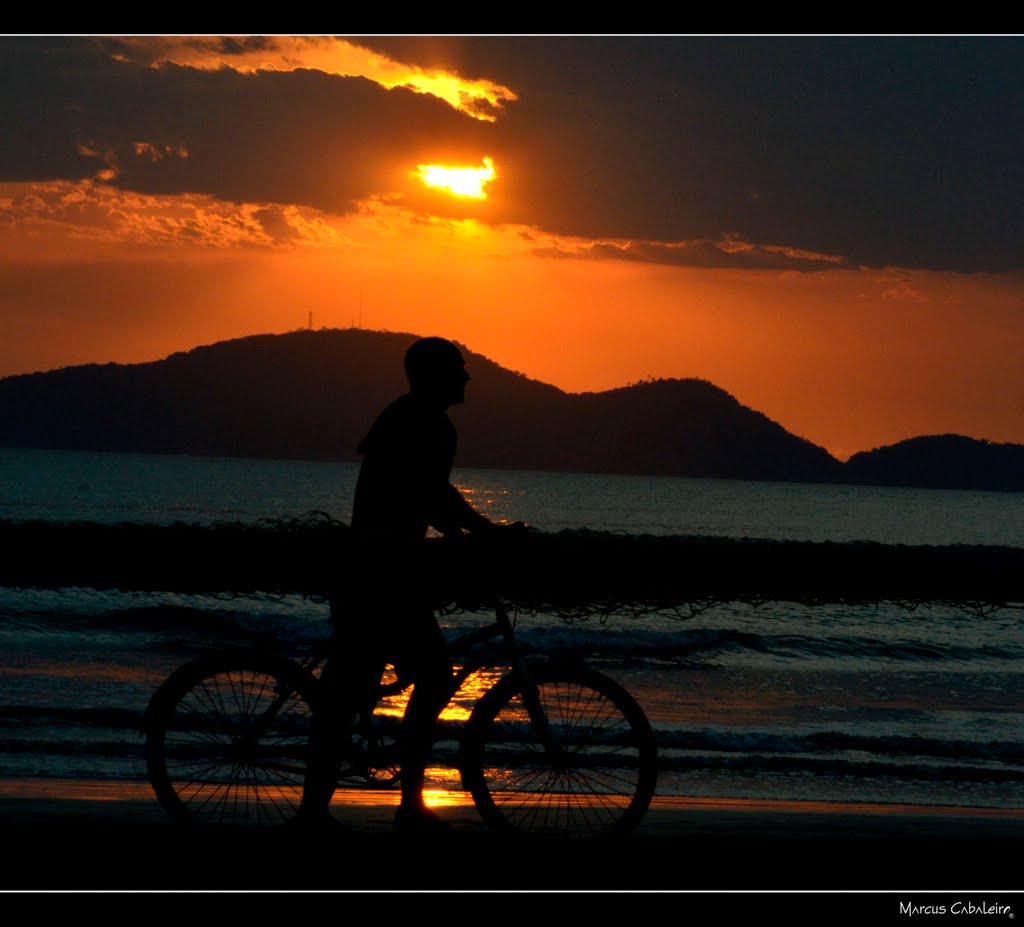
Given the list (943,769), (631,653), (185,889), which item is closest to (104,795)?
(185,889)

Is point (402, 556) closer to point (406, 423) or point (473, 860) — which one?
point (406, 423)

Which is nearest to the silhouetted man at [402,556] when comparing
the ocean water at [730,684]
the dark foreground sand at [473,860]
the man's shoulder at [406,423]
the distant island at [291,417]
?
the man's shoulder at [406,423]

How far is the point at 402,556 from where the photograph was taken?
4.85 metres

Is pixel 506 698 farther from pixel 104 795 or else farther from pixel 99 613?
pixel 99 613

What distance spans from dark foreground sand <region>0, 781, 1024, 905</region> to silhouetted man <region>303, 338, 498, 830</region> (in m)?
0.37

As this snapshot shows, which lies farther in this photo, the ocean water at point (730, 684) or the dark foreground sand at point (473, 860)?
the ocean water at point (730, 684)

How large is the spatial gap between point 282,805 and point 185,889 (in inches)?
94.3

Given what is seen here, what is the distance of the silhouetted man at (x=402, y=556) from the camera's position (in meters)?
4.86

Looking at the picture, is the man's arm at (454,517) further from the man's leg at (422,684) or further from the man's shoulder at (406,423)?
the man's leg at (422,684)

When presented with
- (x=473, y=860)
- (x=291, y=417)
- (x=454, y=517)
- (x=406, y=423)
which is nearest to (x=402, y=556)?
(x=454, y=517)

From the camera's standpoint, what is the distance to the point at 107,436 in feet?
611

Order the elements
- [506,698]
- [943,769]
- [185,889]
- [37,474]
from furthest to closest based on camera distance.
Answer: [37,474] < [943,769] < [506,698] < [185,889]

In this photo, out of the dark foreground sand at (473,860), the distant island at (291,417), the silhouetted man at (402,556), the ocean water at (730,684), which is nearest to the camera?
the dark foreground sand at (473,860)

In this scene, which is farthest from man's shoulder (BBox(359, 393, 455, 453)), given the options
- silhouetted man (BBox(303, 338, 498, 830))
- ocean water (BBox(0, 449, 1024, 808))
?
ocean water (BBox(0, 449, 1024, 808))
